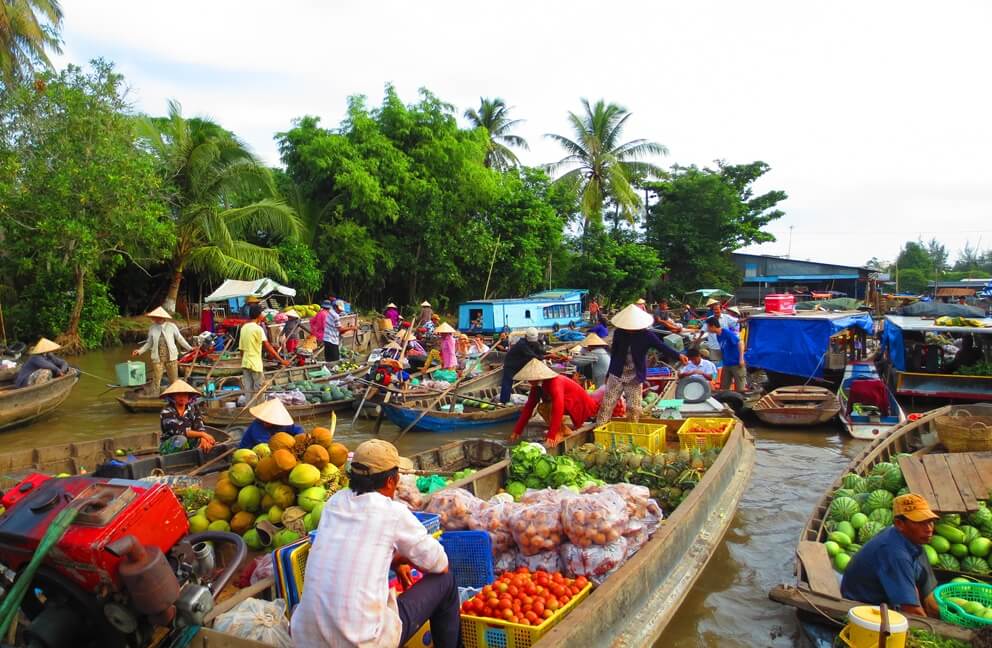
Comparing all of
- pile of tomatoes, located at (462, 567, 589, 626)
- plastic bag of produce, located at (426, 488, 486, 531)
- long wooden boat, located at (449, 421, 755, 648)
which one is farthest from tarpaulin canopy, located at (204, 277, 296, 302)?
pile of tomatoes, located at (462, 567, 589, 626)

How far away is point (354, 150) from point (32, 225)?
1037cm

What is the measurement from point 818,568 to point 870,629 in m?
1.32

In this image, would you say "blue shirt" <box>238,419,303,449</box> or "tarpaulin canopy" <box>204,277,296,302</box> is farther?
"tarpaulin canopy" <box>204,277,296,302</box>

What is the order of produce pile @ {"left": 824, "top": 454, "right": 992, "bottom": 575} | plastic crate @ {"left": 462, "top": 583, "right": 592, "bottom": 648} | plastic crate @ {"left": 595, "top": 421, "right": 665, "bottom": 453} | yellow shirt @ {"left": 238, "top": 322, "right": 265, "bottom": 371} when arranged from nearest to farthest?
plastic crate @ {"left": 462, "top": 583, "right": 592, "bottom": 648} → produce pile @ {"left": 824, "top": 454, "right": 992, "bottom": 575} → plastic crate @ {"left": 595, "top": 421, "right": 665, "bottom": 453} → yellow shirt @ {"left": 238, "top": 322, "right": 265, "bottom": 371}

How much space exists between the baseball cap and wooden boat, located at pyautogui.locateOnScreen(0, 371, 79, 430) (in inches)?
485

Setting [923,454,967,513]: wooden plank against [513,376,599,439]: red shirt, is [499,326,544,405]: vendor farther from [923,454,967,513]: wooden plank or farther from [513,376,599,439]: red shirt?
[923,454,967,513]: wooden plank

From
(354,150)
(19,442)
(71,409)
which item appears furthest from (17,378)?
(354,150)

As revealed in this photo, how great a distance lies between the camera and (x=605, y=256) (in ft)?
94.4

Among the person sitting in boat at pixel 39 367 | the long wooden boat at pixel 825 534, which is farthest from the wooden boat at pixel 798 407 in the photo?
the person sitting in boat at pixel 39 367

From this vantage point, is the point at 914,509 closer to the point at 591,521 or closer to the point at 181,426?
the point at 591,521

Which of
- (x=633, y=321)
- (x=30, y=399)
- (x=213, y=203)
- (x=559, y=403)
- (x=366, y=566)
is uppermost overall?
(x=213, y=203)

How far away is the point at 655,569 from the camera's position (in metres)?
4.20

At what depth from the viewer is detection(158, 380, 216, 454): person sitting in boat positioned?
697cm

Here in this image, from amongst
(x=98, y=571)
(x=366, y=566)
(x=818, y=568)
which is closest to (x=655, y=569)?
(x=818, y=568)
